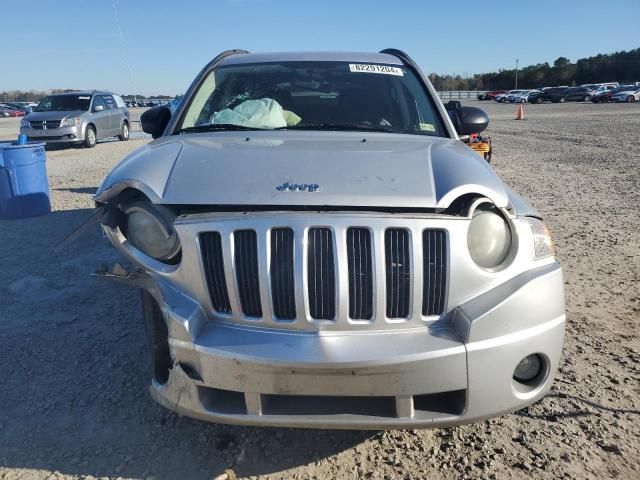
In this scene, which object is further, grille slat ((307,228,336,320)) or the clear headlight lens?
the clear headlight lens

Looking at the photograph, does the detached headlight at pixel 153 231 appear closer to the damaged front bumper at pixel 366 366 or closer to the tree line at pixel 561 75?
the damaged front bumper at pixel 366 366

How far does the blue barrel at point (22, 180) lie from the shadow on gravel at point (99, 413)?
314 cm

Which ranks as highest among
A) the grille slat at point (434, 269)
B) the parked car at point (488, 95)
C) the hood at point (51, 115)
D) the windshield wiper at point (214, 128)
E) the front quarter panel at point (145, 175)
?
the parked car at point (488, 95)

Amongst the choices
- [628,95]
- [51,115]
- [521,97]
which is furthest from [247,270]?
[521,97]

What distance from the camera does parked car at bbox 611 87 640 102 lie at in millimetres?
45531

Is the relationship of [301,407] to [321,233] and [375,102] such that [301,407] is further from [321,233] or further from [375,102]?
[375,102]

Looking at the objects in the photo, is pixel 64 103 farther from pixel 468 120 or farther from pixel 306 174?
pixel 306 174

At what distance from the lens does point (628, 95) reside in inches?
1793

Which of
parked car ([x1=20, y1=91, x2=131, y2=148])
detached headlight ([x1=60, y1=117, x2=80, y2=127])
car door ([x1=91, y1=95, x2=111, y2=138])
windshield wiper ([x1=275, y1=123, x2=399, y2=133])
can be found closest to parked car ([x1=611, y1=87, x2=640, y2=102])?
parked car ([x1=20, y1=91, x2=131, y2=148])

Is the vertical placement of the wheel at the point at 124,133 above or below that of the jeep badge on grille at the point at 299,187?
above

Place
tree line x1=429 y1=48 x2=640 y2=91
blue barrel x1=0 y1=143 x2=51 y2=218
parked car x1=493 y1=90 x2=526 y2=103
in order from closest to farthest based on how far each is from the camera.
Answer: blue barrel x1=0 y1=143 x2=51 y2=218 < parked car x1=493 y1=90 x2=526 y2=103 < tree line x1=429 y1=48 x2=640 y2=91

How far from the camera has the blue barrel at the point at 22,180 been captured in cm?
673

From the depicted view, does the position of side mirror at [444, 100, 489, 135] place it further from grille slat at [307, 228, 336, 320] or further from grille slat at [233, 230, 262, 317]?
grille slat at [233, 230, 262, 317]

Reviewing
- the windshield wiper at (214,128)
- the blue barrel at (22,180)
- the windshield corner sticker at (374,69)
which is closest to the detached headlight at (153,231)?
the windshield wiper at (214,128)
